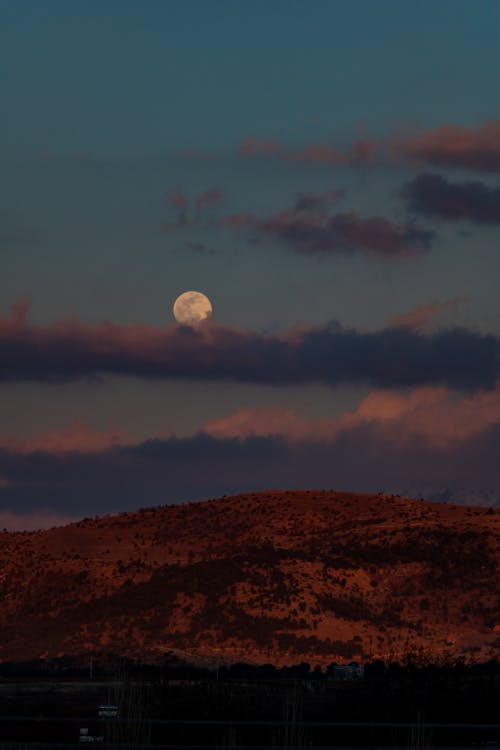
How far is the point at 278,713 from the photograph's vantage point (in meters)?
42.8

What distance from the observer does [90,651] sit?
94.3 m

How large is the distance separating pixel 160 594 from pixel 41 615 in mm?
9434

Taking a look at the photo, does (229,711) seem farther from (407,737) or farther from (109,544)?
(109,544)

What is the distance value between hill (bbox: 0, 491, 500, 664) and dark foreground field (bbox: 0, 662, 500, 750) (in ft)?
125

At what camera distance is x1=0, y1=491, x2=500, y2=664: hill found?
9638 centimetres

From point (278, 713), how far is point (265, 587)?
2415 inches

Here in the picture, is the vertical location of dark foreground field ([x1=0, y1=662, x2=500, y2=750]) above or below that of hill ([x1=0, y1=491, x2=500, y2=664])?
below

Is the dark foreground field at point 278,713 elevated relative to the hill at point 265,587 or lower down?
lower down

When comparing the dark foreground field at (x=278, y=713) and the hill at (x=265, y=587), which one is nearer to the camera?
the dark foreground field at (x=278, y=713)

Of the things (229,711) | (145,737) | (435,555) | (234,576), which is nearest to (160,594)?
(234,576)

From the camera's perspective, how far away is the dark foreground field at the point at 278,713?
30.0 m

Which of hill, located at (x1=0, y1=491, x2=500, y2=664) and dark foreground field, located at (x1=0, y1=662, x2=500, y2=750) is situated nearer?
dark foreground field, located at (x1=0, y1=662, x2=500, y2=750)

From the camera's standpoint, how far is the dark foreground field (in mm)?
29953

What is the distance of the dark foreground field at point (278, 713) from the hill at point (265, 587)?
38.1 m
